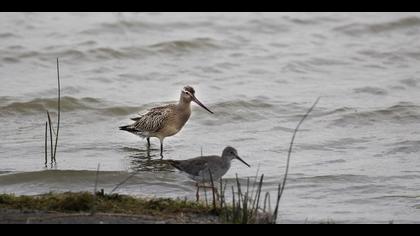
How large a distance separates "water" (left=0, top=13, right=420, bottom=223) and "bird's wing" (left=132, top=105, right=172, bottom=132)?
389mm

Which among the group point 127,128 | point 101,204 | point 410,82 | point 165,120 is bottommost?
point 101,204

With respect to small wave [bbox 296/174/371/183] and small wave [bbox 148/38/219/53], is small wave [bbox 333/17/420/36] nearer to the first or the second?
small wave [bbox 148/38/219/53]

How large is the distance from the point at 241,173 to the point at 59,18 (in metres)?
11.8

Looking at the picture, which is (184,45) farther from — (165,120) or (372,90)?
(165,120)

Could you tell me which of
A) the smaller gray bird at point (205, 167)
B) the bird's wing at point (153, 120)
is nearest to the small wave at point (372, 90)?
the bird's wing at point (153, 120)

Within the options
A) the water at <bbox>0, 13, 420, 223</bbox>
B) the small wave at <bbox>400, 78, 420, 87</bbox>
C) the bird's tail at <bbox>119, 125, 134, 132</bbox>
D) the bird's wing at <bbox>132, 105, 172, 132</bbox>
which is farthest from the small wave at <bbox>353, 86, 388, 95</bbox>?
the bird's tail at <bbox>119, 125, 134, 132</bbox>

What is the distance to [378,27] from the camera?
21734mm

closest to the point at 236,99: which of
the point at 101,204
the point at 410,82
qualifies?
the point at 410,82

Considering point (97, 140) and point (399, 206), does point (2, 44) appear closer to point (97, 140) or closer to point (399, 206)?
point (97, 140)

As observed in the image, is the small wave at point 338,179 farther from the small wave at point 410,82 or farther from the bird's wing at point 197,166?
the small wave at point 410,82

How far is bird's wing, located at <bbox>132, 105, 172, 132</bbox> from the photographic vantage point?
13211mm

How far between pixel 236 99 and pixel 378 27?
6.93 metres

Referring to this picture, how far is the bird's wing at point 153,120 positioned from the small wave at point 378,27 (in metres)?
9.11
